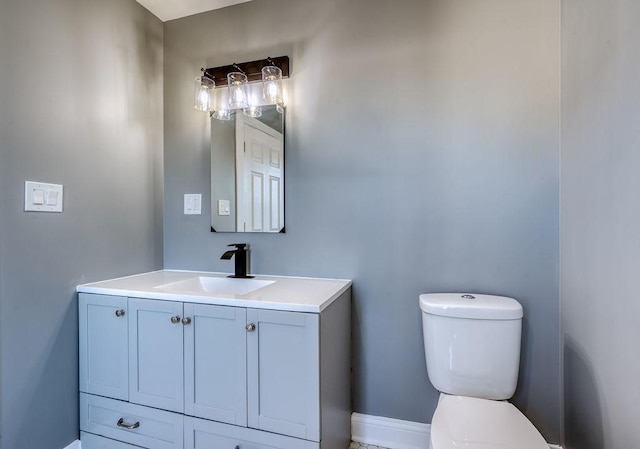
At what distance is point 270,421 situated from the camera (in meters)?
1.17

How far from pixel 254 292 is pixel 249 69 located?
124 cm

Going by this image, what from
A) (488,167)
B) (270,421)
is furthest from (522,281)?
(270,421)

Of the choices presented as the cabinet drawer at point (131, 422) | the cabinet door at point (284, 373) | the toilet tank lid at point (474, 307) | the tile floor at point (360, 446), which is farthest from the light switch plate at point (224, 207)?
the tile floor at point (360, 446)

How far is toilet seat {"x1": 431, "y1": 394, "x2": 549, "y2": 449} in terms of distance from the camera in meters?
0.95

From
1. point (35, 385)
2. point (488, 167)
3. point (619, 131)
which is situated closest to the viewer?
point (619, 131)

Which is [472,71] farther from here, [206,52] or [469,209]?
Answer: [206,52]

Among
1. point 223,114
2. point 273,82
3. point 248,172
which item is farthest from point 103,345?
point 273,82

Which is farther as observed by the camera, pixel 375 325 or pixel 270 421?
pixel 375 325

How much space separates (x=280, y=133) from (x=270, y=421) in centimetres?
136

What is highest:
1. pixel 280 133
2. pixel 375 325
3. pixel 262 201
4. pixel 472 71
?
pixel 472 71

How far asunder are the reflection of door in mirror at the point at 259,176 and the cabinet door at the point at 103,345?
0.72m

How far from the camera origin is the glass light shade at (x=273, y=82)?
1.67m

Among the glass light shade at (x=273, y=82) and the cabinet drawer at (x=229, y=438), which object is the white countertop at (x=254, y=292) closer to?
the cabinet drawer at (x=229, y=438)

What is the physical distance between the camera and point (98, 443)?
4.71ft
